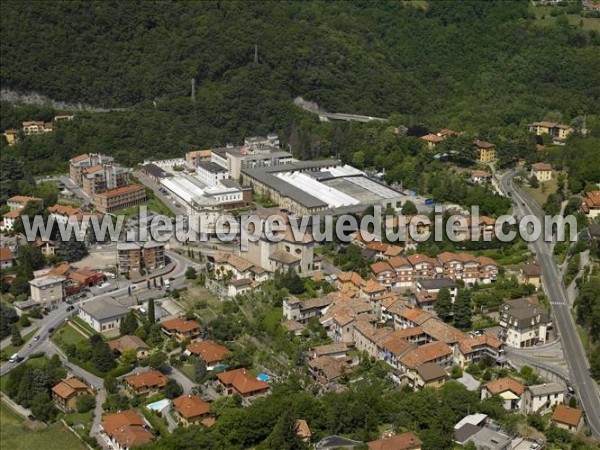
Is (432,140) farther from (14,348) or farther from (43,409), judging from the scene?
(43,409)

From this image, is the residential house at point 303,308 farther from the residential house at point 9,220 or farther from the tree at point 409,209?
the residential house at point 9,220

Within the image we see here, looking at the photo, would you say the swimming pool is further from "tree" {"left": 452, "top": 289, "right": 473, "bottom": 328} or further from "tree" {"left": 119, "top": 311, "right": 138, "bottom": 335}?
"tree" {"left": 452, "top": 289, "right": 473, "bottom": 328}

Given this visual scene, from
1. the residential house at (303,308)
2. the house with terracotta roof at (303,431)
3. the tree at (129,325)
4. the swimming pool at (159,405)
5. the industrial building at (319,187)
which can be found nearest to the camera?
the house with terracotta roof at (303,431)

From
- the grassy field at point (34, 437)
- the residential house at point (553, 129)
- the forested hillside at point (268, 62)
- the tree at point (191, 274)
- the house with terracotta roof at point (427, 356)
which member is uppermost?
the forested hillside at point (268, 62)

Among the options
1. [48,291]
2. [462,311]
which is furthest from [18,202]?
[462,311]

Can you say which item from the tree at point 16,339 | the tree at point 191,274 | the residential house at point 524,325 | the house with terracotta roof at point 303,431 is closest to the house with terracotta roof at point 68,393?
the tree at point 16,339

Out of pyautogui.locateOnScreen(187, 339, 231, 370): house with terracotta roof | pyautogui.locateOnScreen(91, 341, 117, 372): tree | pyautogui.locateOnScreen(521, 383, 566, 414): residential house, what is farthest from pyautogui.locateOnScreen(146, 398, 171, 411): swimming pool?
pyautogui.locateOnScreen(521, 383, 566, 414): residential house
